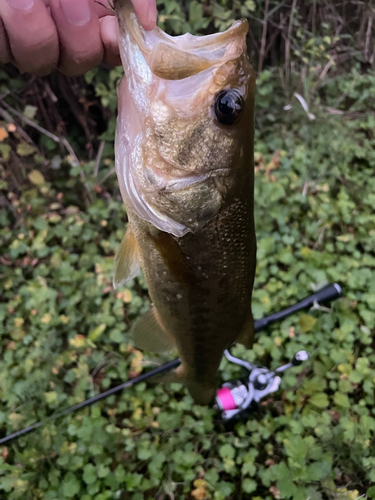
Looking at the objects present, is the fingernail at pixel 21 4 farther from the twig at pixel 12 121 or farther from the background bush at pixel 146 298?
the twig at pixel 12 121

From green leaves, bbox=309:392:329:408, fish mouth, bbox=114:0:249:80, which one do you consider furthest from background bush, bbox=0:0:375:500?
fish mouth, bbox=114:0:249:80

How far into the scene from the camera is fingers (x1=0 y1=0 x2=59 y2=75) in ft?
3.64

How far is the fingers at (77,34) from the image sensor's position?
1.17 meters

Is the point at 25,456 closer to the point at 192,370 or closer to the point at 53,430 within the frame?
the point at 53,430

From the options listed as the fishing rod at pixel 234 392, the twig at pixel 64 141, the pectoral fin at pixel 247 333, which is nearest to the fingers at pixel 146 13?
the pectoral fin at pixel 247 333

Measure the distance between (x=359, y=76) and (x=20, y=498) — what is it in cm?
494

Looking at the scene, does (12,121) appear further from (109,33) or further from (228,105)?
(228,105)

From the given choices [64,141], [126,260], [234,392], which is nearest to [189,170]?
[126,260]

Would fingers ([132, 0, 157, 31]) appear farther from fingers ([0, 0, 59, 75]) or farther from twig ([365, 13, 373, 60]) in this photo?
twig ([365, 13, 373, 60])

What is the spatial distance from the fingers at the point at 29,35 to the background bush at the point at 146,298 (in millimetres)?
1592

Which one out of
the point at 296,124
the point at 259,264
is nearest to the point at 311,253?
the point at 259,264

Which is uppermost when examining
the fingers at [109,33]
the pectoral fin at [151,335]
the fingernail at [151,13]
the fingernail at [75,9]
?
the fingernail at [75,9]

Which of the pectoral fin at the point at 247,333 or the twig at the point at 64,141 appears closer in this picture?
the pectoral fin at the point at 247,333

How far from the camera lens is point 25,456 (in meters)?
2.04
